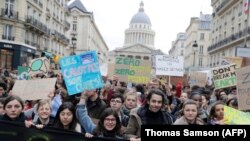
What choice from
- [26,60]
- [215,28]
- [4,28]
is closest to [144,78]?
[4,28]

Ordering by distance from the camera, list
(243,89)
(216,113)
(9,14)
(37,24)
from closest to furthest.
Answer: (243,89)
(216,113)
(9,14)
(37,24)

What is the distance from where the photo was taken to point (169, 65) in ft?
42.5

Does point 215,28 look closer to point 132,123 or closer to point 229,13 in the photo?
point 229,13

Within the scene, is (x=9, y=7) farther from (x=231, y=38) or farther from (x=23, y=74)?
(x=23, y=74)

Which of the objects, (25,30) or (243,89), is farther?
(25,30)

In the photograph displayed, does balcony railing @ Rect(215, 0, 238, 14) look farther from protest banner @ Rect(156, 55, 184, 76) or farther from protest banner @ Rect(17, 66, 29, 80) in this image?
protest banner @ Rect(17, 66, 29, 80)

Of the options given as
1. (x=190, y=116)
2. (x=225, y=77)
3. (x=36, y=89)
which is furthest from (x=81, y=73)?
(x=225, y=77)

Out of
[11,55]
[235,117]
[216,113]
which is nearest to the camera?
[235,117]

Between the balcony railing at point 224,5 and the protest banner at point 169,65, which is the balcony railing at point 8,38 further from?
the protest banner at point 169,65

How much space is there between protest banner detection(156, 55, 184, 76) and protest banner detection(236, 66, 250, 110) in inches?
270

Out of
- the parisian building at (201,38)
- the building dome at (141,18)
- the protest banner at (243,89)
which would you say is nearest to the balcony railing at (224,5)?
the parisian building at (201,38)

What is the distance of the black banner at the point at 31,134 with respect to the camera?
4.87 metres

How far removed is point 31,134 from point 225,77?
20.7 feet

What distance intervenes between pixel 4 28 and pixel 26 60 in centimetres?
460
